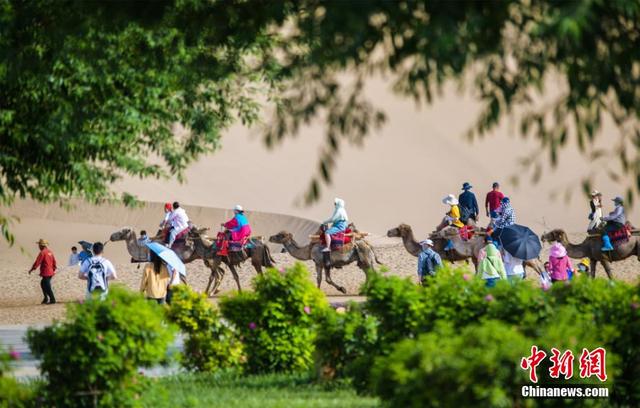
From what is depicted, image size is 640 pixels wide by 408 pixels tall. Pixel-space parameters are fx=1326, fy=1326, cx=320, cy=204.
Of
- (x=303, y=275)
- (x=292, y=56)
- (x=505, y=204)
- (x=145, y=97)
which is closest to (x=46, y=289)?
(x=505, y=204)

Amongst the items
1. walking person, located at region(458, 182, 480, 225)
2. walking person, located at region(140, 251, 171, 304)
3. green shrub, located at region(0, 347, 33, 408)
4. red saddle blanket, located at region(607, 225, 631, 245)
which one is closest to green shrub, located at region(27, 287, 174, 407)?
green shrub, located at region(0, 347, 33, 408)

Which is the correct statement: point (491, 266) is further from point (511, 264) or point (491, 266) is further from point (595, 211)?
point (595, 211)

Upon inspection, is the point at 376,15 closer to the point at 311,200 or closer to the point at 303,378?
the point at 311,200

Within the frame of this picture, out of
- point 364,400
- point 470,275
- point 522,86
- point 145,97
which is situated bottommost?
point 364,400

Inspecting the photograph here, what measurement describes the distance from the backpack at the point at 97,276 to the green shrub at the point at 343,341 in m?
8.78

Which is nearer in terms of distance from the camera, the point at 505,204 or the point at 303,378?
the point at 303,378

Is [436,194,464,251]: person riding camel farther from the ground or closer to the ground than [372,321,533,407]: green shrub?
farther from the ground

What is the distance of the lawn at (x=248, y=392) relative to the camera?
10.9 metres

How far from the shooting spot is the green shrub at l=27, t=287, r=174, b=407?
9.91 m

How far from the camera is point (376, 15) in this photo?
24.1ft

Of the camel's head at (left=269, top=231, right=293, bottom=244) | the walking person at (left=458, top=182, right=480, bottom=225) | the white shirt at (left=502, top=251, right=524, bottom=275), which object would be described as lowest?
the white shirt at (left=502, top=251, right=524, bottom=275)

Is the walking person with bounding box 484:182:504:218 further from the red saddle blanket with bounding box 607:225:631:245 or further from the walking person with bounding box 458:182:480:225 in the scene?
the red saddle blanket with bounding box 607:225:631:245

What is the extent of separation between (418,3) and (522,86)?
2.46 feet

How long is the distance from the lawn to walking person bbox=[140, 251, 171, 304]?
6753 millimetres
